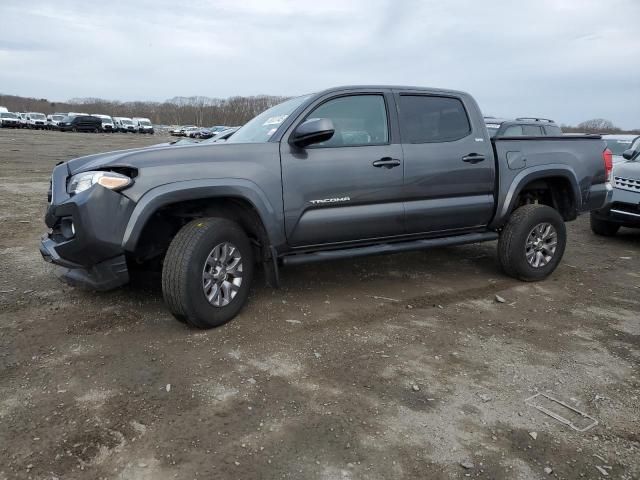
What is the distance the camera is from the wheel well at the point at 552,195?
548cm

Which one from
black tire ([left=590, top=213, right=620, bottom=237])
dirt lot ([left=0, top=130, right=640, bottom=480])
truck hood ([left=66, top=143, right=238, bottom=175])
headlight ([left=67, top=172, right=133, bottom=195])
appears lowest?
dirt lot ([left=0, top=130, right=640, bottom=480])

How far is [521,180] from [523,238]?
0.59 metres

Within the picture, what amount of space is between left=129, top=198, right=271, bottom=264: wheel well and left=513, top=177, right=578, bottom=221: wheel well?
295cm

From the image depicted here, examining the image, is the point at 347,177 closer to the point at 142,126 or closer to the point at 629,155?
the point at 629,155

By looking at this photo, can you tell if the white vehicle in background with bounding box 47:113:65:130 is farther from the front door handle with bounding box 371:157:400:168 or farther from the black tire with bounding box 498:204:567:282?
the black tire with bounding box 498:204:567:282

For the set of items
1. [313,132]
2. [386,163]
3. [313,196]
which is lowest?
[313,196]

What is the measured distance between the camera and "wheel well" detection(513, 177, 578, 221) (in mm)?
5480

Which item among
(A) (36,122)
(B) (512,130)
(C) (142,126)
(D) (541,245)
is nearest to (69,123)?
(A) (36,122)

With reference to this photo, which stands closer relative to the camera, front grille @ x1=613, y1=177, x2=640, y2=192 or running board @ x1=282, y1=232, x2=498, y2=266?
running board @ x1=282, y1=232, x2=498, y2=266

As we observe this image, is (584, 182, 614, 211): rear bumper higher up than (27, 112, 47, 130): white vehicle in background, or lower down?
lower down

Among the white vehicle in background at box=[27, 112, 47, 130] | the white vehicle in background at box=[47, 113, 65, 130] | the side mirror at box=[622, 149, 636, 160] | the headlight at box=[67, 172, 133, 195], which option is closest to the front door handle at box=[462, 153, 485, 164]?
the headlight at box=[67, 172, 133, 195]

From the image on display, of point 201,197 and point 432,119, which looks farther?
point 432,119

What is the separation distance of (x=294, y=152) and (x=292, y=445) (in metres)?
2.30

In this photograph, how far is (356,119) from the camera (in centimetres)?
443
